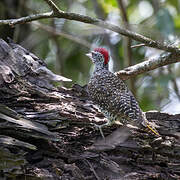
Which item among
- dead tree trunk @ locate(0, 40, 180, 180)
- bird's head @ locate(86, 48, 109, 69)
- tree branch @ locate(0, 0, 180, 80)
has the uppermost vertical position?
bird's head @ locate(86, 48, 109, 69)

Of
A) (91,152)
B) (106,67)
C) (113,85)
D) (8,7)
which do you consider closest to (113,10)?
(8,7)

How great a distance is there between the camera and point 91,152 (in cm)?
412

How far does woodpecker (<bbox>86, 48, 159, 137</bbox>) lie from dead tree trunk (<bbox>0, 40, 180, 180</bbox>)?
12 centimetres

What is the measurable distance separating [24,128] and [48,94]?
0.80m

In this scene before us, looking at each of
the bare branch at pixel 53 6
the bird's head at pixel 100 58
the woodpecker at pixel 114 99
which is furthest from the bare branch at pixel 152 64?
the bare branch at pixel 53 6

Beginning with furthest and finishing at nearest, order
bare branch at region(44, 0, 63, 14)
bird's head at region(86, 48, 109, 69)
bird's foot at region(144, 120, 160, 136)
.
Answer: bird's head at region(86, 48, 109, 69), bird's foot at region(144, 120, 160, 136), bare branch at region(44, 0, 63, 14)

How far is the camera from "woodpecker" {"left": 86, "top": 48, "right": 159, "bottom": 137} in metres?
4.56

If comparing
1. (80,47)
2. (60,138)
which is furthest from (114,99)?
(80,47)

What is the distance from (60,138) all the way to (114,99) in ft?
3.40

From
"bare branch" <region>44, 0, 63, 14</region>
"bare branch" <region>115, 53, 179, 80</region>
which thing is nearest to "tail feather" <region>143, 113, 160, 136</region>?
"bare branch" <region>115, 53, 179, 80</region>

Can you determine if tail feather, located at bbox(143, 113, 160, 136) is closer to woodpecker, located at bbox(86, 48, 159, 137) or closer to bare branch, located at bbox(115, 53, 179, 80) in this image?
woodpecker, located at bbox(86, 48, 159, 137)

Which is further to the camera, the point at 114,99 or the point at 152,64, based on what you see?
the point at 114,99

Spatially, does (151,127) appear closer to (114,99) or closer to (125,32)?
(114,99)

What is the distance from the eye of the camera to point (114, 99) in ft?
16.1
